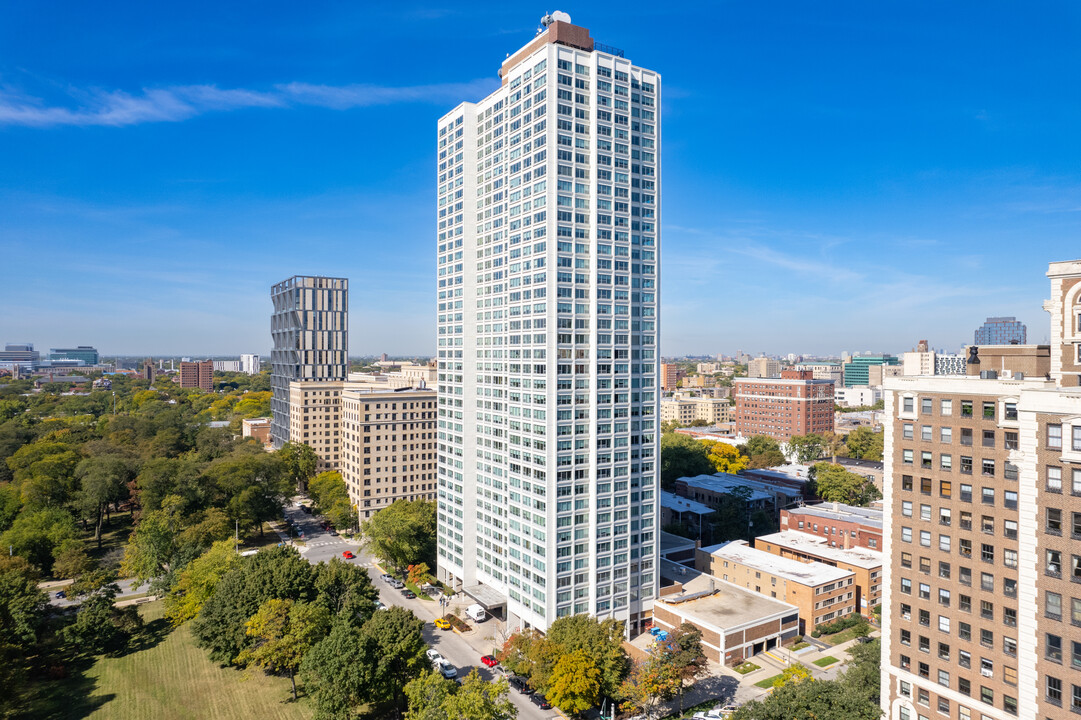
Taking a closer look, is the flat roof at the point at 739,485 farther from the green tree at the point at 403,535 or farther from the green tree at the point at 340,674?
the green tree at the point at 340,674

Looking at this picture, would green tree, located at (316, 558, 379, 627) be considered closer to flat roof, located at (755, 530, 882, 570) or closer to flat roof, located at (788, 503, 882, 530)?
flat roof, located at (755, 530, 882, 570)

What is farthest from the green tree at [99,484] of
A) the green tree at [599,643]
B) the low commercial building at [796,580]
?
the low commercial building at [796,580]

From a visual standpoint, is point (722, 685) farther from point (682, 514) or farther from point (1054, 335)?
point (682, 514)

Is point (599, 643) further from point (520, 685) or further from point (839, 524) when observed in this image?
point (839, 524)

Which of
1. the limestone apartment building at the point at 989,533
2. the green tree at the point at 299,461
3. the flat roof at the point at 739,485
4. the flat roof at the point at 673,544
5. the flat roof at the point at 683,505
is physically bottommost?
the flat roof at the point at 673,544

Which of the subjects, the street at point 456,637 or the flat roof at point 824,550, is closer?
the street at point 456,637

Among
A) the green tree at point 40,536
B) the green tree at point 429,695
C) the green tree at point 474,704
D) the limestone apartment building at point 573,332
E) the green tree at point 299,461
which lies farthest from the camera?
the green tree at point 299,461

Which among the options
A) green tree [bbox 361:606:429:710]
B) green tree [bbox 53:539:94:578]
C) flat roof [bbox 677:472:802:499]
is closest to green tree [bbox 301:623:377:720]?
green tree [bbox 361:606:429:710]

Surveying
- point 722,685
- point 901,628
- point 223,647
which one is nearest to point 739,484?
point 722,685
